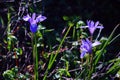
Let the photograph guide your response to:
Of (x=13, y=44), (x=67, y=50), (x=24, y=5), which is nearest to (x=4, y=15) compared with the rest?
(x=24, y=5)

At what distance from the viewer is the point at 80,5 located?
3.55 m

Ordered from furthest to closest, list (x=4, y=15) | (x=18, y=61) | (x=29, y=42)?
(x=4, y=15) → (x=29, y=42) → (x=18, y=61)

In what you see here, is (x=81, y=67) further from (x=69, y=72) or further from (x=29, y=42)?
(x=29, y=42)

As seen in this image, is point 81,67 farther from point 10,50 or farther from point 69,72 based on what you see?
point 10,50

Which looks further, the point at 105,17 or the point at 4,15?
the point at 105,17

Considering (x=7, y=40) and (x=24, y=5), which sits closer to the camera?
(x=7, y=40)

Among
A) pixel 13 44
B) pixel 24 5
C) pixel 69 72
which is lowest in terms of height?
pixel 69 72

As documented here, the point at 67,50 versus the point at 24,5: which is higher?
the point at 24,5

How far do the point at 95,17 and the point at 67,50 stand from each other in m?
1.03

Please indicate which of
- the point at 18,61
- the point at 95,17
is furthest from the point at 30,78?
the point at 95,17

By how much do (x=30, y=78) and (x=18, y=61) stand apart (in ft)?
0.75

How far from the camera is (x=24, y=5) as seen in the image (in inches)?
107

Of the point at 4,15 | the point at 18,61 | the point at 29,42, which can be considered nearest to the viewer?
the point at 18,61

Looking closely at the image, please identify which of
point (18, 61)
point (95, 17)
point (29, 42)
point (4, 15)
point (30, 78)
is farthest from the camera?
point (95, 17)
